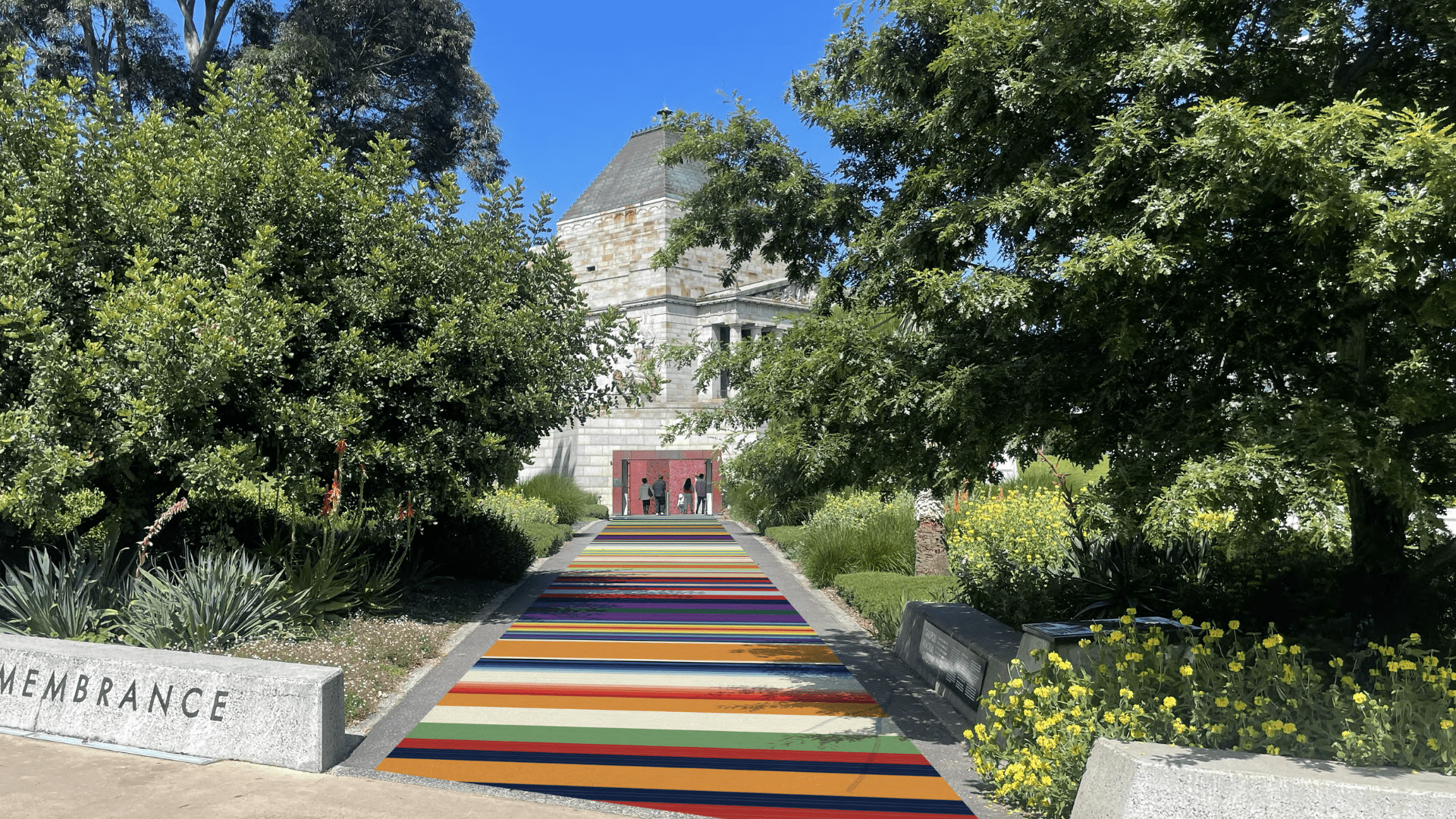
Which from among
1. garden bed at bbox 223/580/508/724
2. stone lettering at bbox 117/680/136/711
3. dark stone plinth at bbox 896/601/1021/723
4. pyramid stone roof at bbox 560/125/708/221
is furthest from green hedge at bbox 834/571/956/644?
pyramid stone roof at bbox 560/125/708/221

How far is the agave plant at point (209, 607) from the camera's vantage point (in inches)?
350

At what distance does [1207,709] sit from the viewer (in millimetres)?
5527

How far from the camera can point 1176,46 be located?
17.5ft

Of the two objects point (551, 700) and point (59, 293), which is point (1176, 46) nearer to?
point (551, 700)

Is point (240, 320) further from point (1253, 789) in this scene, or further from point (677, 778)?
point (1253, 789)

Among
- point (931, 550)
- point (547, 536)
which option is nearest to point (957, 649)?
point (931, 550)

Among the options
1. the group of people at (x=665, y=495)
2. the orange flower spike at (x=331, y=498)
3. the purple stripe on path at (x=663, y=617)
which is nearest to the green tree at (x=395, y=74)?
the group of people at (x=665, y=495)

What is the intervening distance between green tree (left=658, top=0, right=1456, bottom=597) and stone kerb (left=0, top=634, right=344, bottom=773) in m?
3.84

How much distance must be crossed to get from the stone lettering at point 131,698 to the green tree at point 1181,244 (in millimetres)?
4904

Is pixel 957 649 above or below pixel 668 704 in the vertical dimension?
above

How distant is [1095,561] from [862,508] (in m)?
11.1

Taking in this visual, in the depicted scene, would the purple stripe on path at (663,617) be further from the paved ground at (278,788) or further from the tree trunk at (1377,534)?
the tree trunk at (1377,534)

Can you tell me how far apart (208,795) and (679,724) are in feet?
10.5

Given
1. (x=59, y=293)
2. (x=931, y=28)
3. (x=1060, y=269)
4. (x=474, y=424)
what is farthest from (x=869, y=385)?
(x=59, y=293)
